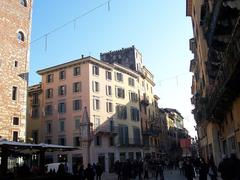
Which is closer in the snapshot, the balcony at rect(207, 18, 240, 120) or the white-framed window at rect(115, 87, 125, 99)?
the balcony at rect(207, 18, 240, 120)

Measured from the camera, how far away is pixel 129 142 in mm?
53312

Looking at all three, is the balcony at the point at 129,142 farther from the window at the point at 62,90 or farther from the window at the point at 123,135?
the window at the point at 62,90

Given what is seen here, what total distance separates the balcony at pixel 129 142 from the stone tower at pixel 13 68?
768 inches

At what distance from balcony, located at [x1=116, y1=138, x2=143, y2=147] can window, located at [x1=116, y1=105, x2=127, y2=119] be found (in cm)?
367

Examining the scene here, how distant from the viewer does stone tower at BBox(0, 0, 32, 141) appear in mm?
32156

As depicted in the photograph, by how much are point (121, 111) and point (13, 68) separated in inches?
902

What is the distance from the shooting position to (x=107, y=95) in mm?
50312

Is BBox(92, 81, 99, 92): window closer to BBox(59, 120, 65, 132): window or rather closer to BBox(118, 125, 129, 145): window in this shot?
BBox(59, 120, 65, 132): window

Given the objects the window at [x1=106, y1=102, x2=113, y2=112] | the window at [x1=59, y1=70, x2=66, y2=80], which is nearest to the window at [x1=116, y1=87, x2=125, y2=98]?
the window at [x1=106, y1=102, x2=113, y2=112]

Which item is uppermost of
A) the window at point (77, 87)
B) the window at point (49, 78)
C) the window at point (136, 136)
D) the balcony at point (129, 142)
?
the window at point (49, 78)

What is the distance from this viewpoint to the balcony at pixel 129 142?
5064cm

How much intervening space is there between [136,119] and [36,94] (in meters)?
17.4

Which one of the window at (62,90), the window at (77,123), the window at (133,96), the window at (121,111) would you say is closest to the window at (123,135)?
the window at (121,111)

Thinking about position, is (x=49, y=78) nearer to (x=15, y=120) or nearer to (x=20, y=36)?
(x=20, y=36)
